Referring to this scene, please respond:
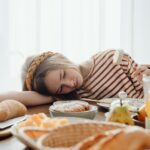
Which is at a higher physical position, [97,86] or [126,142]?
[126,142]

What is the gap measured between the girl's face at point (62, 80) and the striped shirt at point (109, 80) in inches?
5.6

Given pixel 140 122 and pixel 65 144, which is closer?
pixel 65 144

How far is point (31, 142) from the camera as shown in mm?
588

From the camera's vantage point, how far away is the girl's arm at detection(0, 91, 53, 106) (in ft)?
4.46

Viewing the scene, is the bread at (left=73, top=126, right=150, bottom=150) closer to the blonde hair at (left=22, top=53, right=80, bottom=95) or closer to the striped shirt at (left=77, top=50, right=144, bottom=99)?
the blonde hair at (left=22, top=53, right=80, bottom=95)

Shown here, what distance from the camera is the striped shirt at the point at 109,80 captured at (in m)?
1.67

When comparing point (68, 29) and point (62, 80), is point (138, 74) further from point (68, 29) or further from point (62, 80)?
point (68, 29)

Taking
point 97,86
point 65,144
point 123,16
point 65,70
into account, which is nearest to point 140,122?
point 65,144

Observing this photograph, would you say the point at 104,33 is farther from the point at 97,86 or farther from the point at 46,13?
the point at 97,86

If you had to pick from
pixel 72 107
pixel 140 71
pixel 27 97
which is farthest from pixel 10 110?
pixel 140 71

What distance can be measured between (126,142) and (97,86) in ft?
3.90

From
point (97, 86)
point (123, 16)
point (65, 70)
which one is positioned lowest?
point (97, 86)

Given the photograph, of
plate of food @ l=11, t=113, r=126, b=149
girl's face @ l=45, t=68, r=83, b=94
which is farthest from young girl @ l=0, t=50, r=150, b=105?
plate of food @ l=11, t=113, r=126, b=149

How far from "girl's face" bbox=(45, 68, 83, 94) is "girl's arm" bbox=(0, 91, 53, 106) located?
2.4 inches
